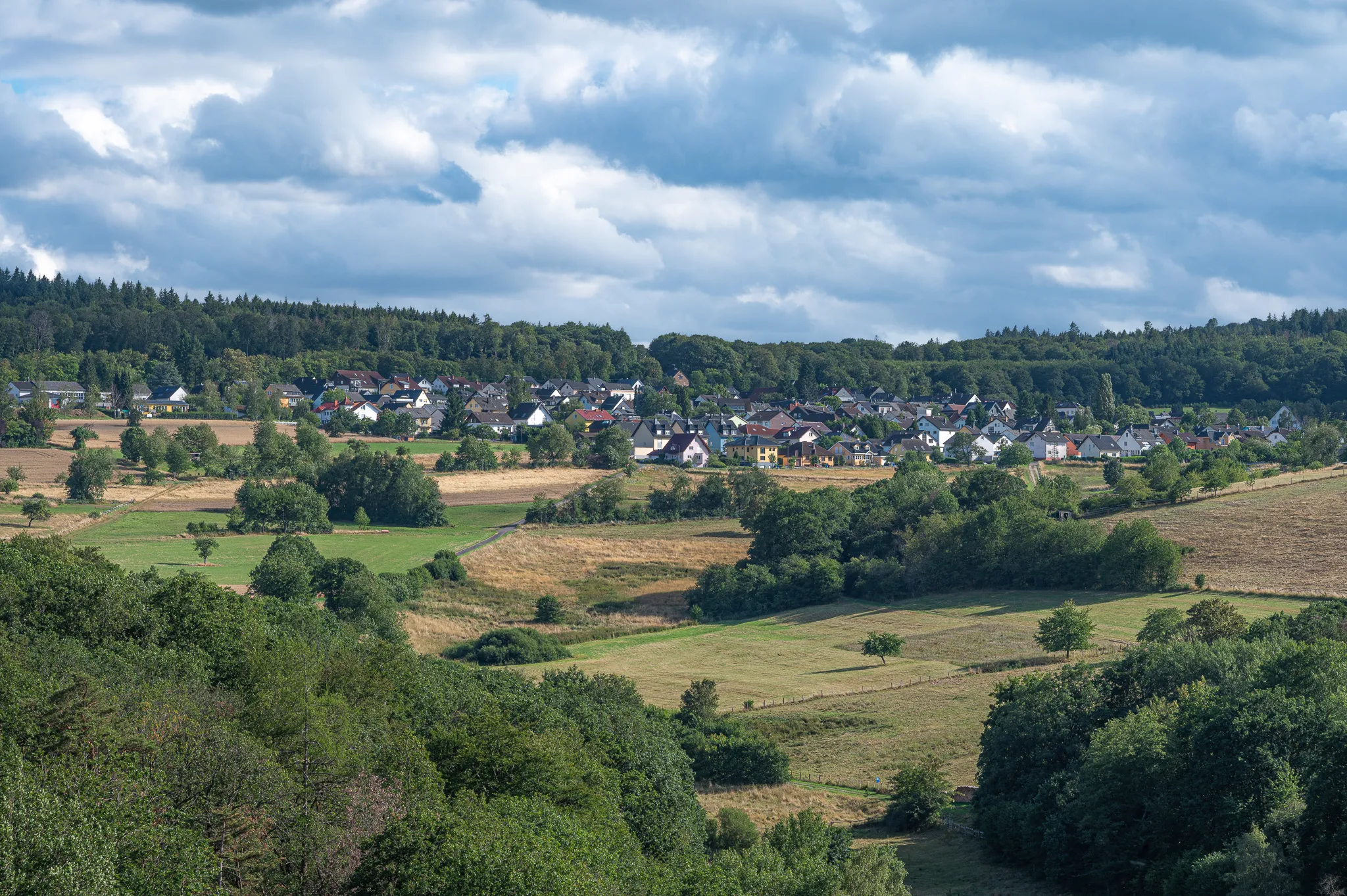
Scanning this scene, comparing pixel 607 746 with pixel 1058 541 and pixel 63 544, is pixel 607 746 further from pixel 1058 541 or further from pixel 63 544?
pixel 1058 541

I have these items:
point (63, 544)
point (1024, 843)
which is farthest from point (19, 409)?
point (1024, 843)

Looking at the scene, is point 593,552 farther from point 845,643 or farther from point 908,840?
point 908,840

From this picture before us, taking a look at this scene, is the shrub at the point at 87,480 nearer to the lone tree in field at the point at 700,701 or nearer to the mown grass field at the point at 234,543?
the mown grass field at the point at 234,543

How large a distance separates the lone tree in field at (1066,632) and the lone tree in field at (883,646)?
269 inches

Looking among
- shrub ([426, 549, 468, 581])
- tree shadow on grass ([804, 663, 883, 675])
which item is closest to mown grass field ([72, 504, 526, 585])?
shrub ([426, 549, 468, 581])

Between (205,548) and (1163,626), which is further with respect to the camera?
(205,548)

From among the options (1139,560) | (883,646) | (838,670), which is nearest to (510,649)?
(838,670)

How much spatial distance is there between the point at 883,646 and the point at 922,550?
63.8ft

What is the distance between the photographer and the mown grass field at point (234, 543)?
248 feet

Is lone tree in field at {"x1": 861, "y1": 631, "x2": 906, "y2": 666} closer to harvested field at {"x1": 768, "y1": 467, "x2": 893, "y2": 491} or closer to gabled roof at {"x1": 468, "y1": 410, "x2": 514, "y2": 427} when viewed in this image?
harvested field at {"x1": 768, "y1": 467, "x2": 893, "y2": 491}

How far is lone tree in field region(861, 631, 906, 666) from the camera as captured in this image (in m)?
62.4

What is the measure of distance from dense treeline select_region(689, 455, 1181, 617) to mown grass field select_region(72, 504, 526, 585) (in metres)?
20.1

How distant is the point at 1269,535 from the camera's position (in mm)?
76875

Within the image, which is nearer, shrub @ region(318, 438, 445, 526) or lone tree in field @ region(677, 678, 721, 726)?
lone tree in field @ region(677, 678, 721, 726)
